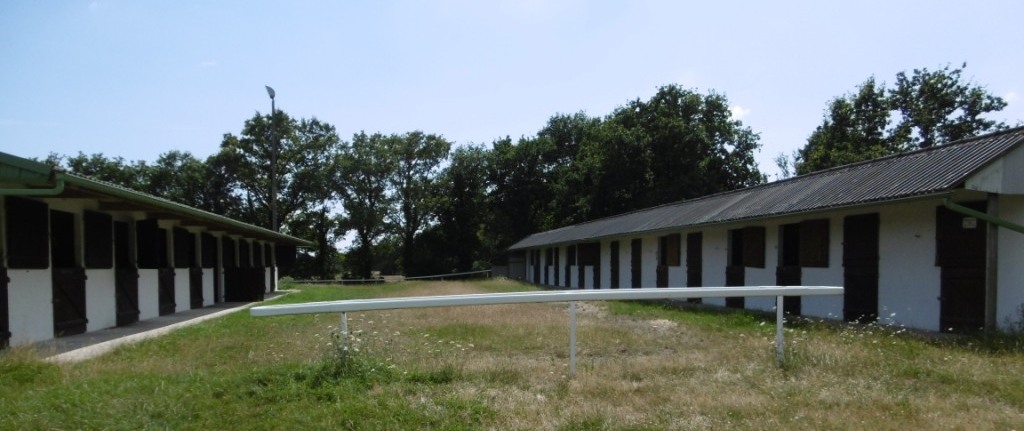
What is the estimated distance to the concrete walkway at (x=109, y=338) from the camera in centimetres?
849

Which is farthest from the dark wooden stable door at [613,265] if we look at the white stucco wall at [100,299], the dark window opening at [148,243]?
the white stucco wall at [100,299]

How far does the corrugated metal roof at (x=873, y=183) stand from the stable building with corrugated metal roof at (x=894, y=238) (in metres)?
0.04

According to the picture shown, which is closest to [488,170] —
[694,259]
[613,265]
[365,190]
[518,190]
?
[518,190]

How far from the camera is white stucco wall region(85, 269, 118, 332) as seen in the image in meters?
11.7

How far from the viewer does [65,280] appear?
35.3ft

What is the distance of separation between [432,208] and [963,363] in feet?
171

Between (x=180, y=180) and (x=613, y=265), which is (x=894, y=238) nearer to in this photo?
(x=613, y=265)

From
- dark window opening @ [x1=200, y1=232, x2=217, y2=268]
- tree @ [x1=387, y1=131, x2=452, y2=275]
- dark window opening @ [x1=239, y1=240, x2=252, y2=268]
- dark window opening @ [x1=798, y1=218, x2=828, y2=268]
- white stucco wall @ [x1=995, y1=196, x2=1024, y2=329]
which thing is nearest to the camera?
white stucco wall @ [x1=995, y1=196, x2=1024, y2=329]

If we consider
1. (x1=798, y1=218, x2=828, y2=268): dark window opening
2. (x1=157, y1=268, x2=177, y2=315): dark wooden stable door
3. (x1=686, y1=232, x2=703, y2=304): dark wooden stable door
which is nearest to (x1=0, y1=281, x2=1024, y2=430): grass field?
(x1=798, y1=218, x2=828, y2=268): dark window opening

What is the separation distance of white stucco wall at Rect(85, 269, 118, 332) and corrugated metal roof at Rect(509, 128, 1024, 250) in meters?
12.3

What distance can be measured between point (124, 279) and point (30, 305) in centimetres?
343

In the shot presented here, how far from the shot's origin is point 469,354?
7.19m

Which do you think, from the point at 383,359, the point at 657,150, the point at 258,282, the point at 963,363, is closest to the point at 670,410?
the point at 383,359

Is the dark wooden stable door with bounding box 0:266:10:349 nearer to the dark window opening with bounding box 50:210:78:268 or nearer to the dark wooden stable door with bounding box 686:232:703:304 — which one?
the dark window opening with bounding box 50:210:78:268
